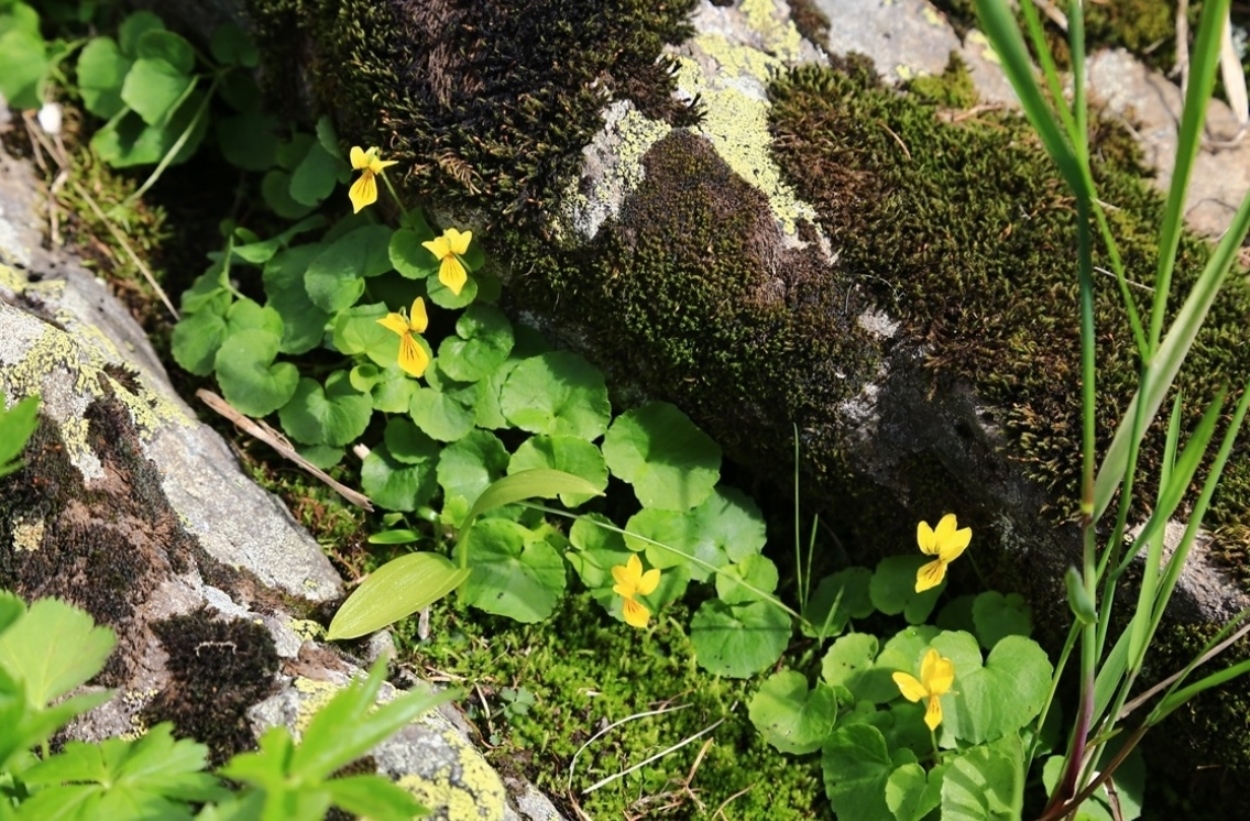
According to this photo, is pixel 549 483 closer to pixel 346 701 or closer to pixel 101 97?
pixel 346 701

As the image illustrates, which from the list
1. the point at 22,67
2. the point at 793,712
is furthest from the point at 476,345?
the point at 22,67

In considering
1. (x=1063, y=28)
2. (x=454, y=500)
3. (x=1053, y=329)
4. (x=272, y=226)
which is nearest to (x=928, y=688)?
(x=1053, y=329)

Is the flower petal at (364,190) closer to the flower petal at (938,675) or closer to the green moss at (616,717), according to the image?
the green moss at (616,717)

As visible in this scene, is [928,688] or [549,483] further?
[549,483]

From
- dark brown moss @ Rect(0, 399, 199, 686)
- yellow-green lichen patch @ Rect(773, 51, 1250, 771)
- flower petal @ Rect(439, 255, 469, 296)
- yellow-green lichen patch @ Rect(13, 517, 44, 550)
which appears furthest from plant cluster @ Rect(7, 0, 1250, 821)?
yellow-green lichen patch @ Rect(13, 517, 44, 550)

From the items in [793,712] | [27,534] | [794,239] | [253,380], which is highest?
[794,239]

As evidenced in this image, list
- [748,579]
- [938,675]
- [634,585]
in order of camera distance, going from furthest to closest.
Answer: [748,579] < [634,585] < [938,675]

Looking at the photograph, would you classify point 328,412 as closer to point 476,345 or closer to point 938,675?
point 476,345
